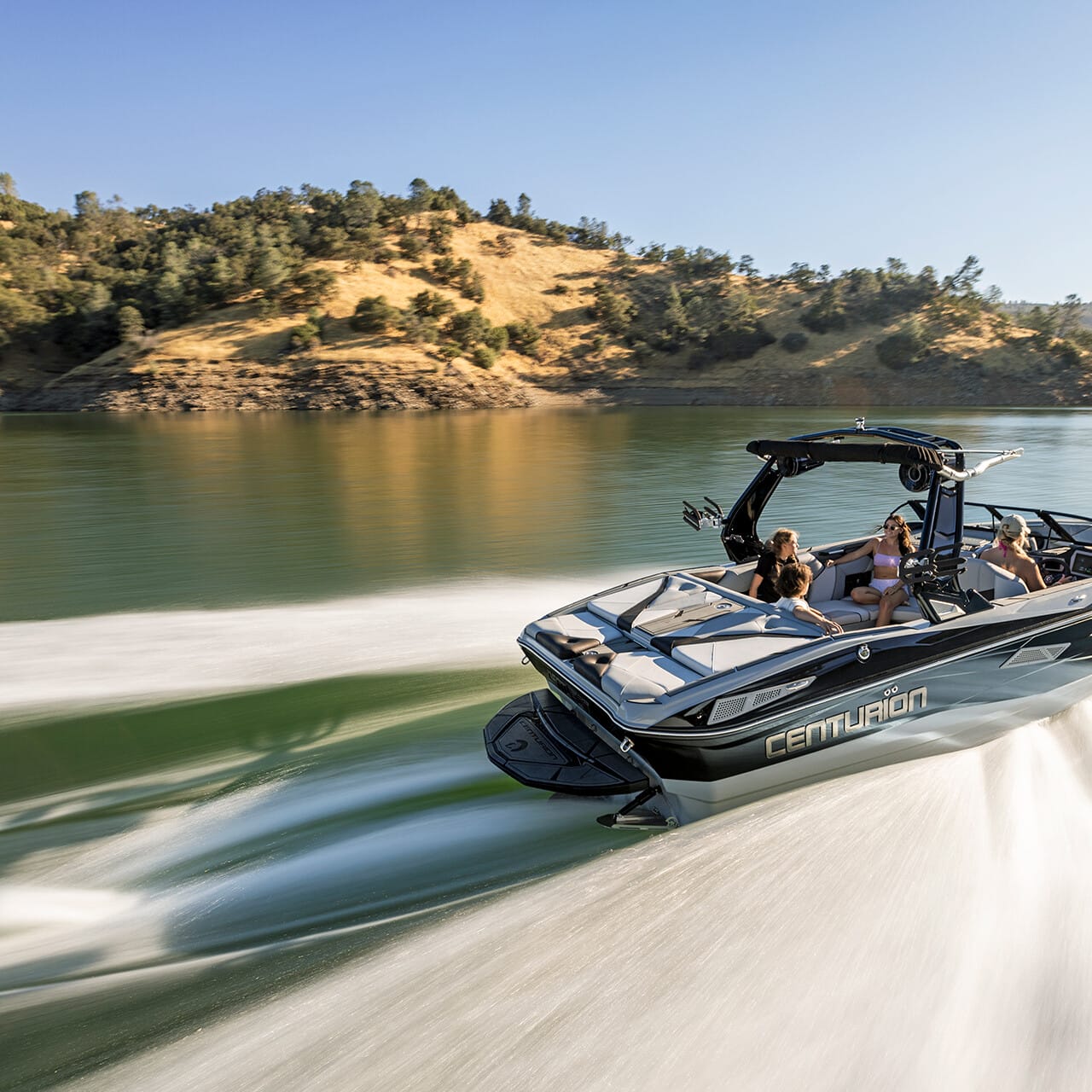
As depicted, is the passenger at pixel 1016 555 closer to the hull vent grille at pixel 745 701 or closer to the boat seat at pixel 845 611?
the boat seat at pixel 845 611

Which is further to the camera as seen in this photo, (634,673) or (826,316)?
(826,316)

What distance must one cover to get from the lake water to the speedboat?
0.40 meters

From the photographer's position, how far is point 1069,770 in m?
6.26

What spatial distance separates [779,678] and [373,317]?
4964 cm

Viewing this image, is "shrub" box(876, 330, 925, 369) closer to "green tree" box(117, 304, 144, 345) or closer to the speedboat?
"green tree" box(117, 304, 144, 345)

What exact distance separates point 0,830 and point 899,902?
5617 mm

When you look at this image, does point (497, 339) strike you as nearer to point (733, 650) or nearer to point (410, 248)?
point (410, 248)

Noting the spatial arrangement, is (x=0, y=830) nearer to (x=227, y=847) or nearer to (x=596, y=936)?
(x=227, y=847)

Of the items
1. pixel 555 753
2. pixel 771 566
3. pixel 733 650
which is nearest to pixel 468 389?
pixel 771 566

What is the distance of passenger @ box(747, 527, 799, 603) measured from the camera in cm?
684

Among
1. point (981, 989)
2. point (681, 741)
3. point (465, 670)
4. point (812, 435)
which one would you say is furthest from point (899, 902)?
point (465, 670)

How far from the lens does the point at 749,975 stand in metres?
4.38

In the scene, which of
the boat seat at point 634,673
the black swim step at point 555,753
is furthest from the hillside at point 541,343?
the boat seat at point 634,673

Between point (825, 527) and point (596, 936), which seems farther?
point (825, 527)
